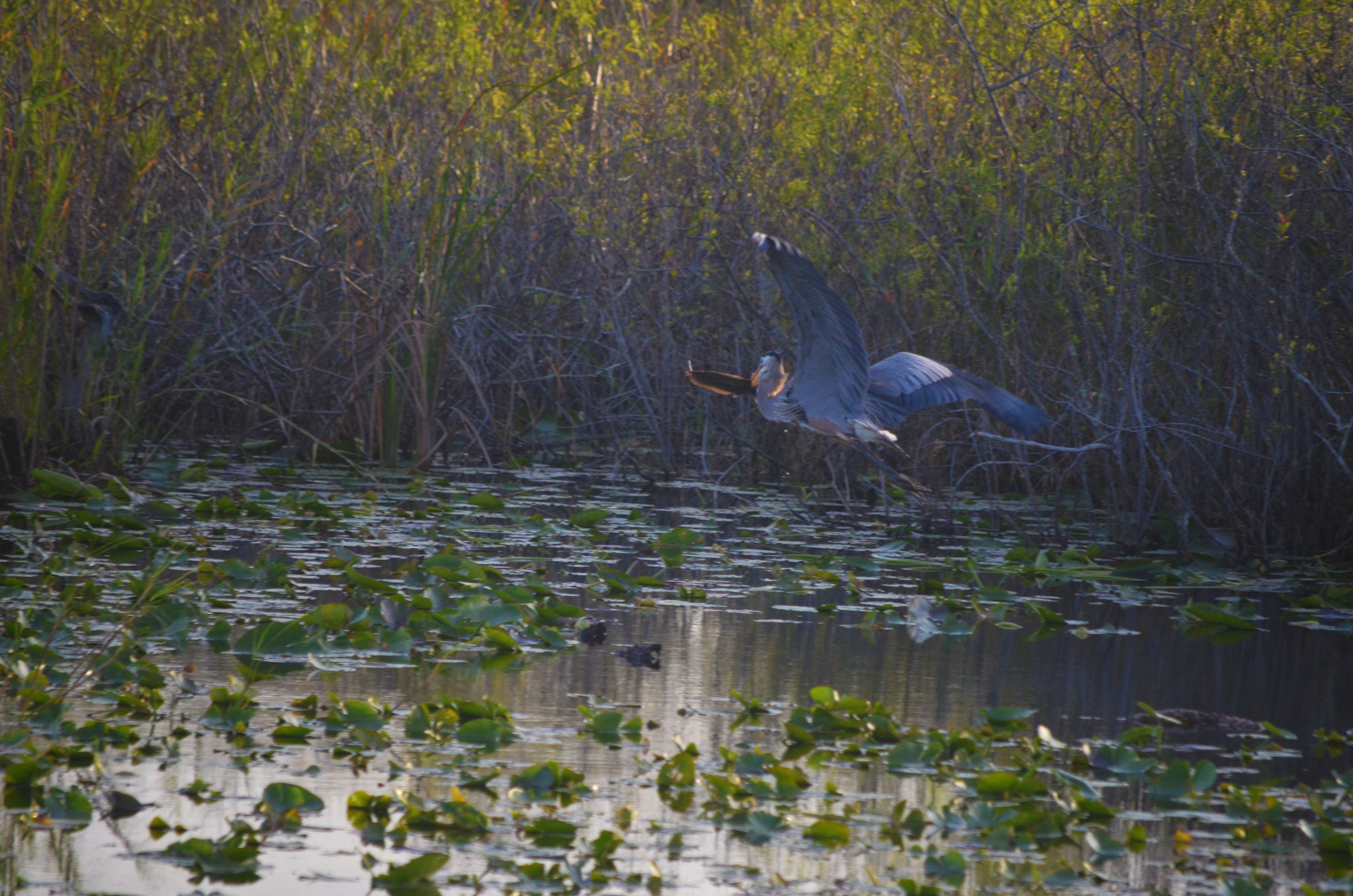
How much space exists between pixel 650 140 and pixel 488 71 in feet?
5.58

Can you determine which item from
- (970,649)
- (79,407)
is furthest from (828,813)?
(79,407)

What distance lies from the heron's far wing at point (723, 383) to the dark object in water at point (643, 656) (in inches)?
122

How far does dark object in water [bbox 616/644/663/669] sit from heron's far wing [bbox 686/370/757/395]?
3109 mm

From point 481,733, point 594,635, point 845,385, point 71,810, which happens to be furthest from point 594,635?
point 845,385

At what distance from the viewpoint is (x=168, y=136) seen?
822cm

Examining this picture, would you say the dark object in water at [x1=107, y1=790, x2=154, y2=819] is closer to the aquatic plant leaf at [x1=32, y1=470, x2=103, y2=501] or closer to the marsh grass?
the aquatic plant leaf at [x1=32, y1=470, x2=103, y2=501]

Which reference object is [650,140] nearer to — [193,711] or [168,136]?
[168,136]

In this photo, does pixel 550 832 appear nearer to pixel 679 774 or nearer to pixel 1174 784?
pixel 679 774

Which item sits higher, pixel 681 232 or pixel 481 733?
pixel 681 232

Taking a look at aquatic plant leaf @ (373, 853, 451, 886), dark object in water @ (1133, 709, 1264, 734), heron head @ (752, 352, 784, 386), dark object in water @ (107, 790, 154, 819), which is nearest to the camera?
aquatic plant leaf @ (373, 853, 451, 886)

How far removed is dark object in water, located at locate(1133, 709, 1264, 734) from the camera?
13.5 ft

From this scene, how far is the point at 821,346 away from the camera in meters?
7.05

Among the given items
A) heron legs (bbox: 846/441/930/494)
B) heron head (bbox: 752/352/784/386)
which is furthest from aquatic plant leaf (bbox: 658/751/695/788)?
heron head (bbox: 752/352/784/386)

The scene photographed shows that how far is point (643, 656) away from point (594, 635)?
30cm
